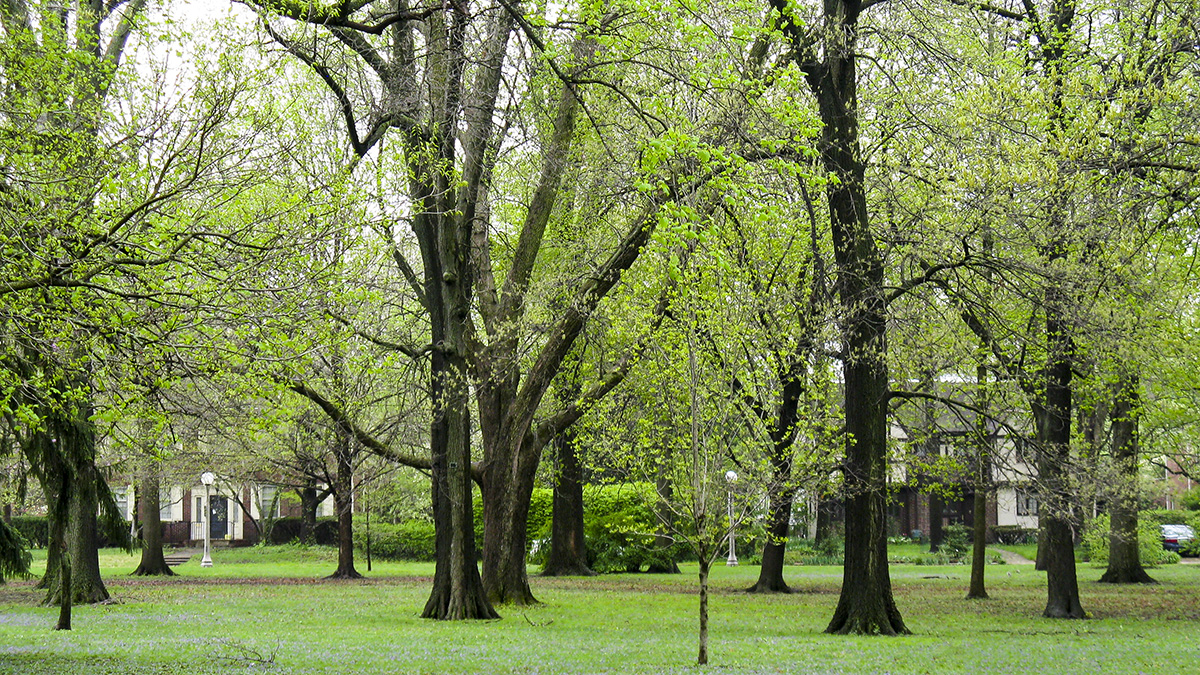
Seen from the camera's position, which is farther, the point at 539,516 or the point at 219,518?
the point at 219,518

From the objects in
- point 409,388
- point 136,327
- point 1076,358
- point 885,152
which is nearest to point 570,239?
point 409,388

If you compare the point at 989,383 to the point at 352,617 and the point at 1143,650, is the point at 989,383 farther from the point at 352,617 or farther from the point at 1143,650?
the point at 352,617

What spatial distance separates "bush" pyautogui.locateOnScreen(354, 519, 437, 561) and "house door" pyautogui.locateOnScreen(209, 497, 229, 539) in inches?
685

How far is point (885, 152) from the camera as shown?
A: 53.3 ft

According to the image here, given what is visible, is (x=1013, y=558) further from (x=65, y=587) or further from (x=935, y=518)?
(x=65, y=587)

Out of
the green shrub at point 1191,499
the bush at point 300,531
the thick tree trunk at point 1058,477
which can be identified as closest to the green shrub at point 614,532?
the bush at point 300,531

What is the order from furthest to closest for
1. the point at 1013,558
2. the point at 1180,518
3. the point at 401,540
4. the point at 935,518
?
the point at 1180,518 → the point at 935,518 → the point at 1013,558 → the point at 401,540

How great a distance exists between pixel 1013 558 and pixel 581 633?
30.6 metres

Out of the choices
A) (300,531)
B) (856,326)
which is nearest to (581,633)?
(856,326)

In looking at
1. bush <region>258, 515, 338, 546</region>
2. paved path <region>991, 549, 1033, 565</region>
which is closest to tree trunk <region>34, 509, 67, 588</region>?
bush <region>258, 515, 338, 546</region>

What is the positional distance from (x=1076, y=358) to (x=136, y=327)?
15255 mm

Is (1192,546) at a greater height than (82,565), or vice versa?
(82,565)

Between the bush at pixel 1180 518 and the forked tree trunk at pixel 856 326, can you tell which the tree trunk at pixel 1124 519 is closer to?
the forked tree trunk at pixel 856 326

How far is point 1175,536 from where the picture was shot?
40406mm
